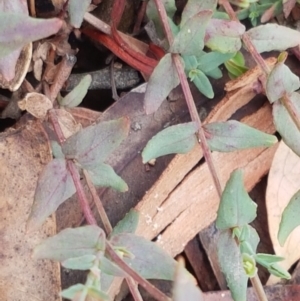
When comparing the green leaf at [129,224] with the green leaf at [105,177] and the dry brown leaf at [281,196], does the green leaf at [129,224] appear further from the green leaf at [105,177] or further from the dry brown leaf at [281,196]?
the dry brown leaf at [281,196]

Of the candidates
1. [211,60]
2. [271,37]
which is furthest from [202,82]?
[271,37]

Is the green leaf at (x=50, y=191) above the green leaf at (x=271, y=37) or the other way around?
the other way around

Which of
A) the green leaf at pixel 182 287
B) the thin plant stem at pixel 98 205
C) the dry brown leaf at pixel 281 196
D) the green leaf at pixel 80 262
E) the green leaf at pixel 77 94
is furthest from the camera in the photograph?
the dry brown leaf at pixel 281 196

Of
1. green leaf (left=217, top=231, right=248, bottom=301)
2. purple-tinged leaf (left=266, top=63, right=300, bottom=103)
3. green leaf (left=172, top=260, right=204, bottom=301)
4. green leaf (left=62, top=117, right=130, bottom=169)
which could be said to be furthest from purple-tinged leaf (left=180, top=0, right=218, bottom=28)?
green leaf (left=172, top=260, right=204, bottom=301)

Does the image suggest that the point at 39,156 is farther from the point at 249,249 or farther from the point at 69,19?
the point at 249,249

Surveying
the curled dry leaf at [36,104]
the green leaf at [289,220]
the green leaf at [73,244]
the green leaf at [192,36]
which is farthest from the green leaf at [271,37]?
the green leaf at [73,244]

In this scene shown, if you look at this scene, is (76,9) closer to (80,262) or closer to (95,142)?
(95,142)
